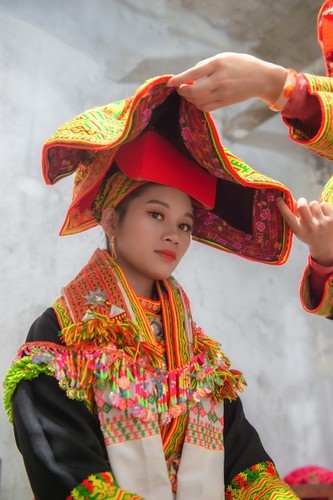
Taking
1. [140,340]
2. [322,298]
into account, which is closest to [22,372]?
[140,340]

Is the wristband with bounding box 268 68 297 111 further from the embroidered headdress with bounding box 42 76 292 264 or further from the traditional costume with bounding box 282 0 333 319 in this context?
the embroidered headdress with bounding box 42 76 292 264

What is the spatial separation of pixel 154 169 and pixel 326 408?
5.36 feet

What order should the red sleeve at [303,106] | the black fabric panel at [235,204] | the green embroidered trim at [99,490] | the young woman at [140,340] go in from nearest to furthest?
the green embroidered trim at [99,490], the young woman at [140,340], the red sleeve at [303,106], the black fabric panel at [235,204]

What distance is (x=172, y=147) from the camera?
138 cm

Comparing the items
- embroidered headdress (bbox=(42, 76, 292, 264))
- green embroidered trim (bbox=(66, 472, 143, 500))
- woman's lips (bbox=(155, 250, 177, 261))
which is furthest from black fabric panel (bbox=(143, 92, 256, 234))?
green embroidered trim (bbox=(66, 472, 143, 500))

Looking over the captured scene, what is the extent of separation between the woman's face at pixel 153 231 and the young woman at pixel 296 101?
24 centimetres

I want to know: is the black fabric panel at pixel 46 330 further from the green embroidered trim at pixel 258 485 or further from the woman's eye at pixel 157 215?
the green embroidered trim at pixel 258 485

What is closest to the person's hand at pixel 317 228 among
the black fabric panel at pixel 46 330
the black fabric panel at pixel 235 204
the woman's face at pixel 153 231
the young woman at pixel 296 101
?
the young woman at pixel 296 101

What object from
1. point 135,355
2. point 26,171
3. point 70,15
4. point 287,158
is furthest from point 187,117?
point 287,158

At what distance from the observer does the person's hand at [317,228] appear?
4.37ft

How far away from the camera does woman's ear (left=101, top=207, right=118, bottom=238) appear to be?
1405mm

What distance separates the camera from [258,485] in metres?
1.29

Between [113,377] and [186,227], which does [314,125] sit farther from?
[113,377]

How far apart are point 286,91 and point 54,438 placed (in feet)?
2.75
